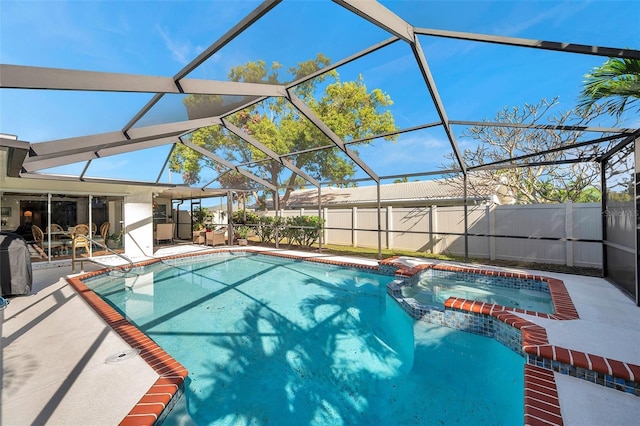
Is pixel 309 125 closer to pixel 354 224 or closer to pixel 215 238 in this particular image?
pixel 354 224

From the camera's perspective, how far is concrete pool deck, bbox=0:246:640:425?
242cm

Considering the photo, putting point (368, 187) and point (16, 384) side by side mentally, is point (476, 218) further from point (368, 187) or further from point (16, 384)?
point (16, 384)

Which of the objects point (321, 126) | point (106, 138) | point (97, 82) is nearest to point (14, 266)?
point (106, 138)

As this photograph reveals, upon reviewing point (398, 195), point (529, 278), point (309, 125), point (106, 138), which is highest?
point (309, 125)

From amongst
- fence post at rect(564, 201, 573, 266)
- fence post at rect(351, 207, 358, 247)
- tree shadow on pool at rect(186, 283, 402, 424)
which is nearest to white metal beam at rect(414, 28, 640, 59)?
tree shadow on pool at rect(186, 283, 402, 424)

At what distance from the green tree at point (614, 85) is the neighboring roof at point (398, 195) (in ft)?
26.1

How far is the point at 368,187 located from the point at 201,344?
55.9ft

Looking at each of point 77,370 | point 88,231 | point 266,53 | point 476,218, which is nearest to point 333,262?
point 476,218

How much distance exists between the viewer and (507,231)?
9570 mm

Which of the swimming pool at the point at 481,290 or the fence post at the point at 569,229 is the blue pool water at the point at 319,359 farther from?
the fence post at the point at 569,229

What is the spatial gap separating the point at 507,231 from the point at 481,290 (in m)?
3.87

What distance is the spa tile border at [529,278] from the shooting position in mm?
4398

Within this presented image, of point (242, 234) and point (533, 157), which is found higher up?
point (533, 157)

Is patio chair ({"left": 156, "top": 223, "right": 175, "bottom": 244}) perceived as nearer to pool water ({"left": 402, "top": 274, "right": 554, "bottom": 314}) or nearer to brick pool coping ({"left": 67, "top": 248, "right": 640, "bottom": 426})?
brick pool coping ({"left": 67, "top": 248, "right": 640, "bottom": 426})
